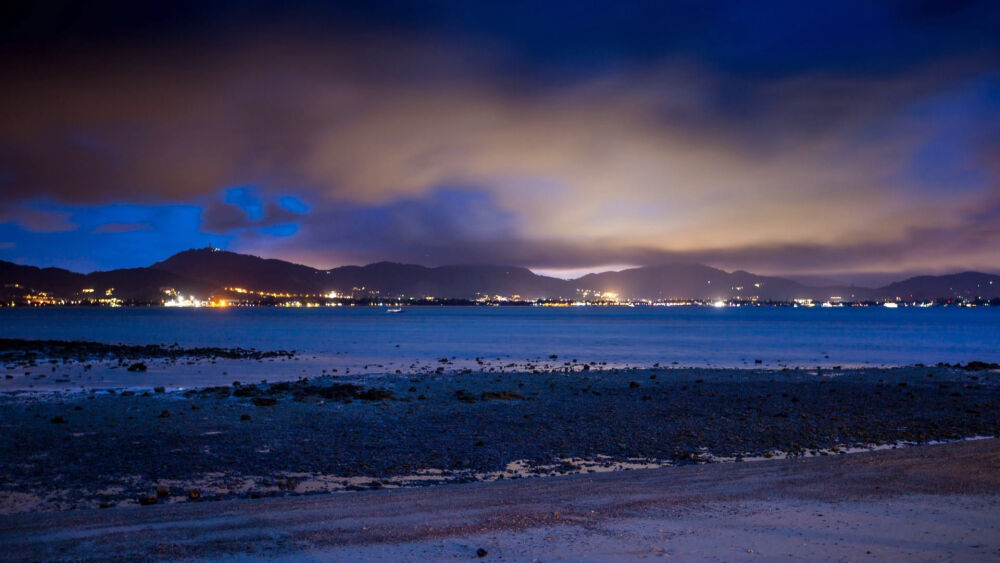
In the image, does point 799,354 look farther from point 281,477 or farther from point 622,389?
point 281,477

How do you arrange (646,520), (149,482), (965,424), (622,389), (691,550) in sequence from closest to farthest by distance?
1. (691,550)
2. (646,520)
3. (149,482)
4. (965,424)
5. (622,389)

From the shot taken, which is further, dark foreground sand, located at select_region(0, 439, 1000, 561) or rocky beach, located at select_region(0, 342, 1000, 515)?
rocky beach, located at select_region(0, 342, 1000, 515)

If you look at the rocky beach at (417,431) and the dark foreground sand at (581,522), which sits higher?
the dark foreground sand at (581,522)

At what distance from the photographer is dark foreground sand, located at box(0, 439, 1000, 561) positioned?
805 centimetres

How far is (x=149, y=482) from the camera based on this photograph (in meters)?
12.5

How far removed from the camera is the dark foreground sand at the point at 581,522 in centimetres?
805

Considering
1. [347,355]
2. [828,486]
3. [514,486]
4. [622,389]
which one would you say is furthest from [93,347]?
[828,486]

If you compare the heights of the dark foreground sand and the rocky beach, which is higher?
the dark foreground sand

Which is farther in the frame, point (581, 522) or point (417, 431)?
point (417, 431)

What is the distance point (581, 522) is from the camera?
927 centimetres

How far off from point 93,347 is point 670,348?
164ft

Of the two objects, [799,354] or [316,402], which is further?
[799,354]

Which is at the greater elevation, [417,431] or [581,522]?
[581,522]

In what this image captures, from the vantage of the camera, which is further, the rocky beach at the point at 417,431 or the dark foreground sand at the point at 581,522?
the rocky beach at the point at 417,431
